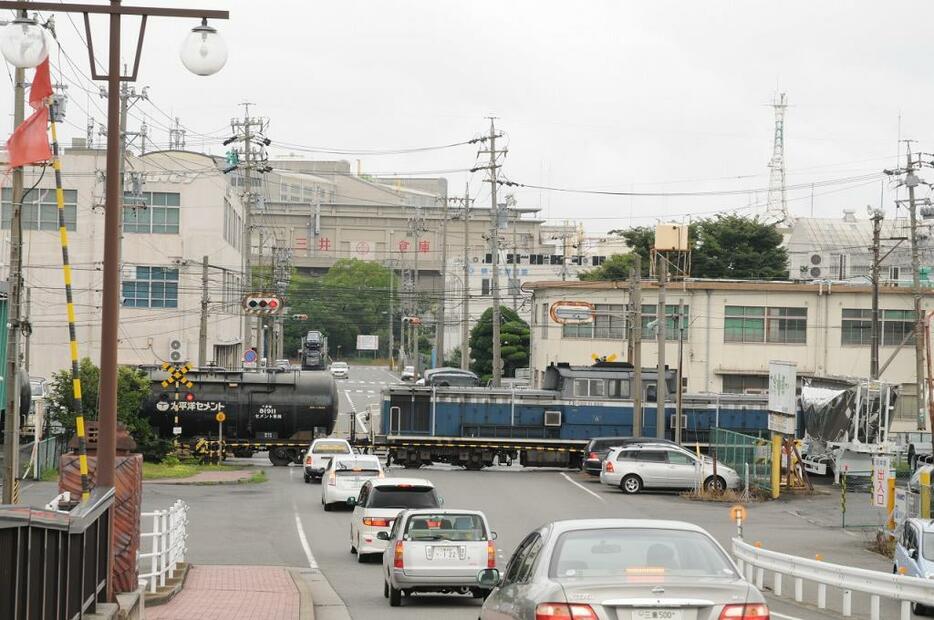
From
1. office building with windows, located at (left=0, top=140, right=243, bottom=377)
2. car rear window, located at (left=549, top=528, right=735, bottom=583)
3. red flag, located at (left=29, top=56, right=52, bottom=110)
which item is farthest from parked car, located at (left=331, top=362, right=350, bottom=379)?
car rear window, located at (left=549, top=528, right=735, bottom=583)

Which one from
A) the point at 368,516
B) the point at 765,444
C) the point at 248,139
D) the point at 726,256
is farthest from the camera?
the point at 726,256

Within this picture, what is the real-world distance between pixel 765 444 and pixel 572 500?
778cm

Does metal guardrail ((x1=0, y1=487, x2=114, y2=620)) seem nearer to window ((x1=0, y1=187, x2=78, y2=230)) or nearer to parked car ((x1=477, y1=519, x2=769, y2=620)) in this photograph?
parked car ((x1=477, y1=519, x2=769, y2=620))

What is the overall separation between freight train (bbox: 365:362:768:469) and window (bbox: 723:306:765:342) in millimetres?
17355

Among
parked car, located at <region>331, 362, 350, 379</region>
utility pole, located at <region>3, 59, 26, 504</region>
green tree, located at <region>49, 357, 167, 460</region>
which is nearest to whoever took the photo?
utility pole, located at <region>3, 59, 26, 504</region>

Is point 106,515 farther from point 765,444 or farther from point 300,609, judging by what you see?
point 765,444

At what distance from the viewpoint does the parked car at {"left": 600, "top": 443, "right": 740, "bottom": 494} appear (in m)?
43.1

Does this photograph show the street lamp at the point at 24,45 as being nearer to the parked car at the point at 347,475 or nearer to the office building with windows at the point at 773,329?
the parked car at the point at 347,475

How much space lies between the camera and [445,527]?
20.1 meters

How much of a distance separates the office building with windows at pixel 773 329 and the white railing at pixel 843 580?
4439cm

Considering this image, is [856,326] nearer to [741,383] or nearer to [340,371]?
[741,383]

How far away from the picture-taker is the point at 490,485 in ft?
147

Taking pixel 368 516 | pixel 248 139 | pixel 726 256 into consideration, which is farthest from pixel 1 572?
Answer: pixel 726 256

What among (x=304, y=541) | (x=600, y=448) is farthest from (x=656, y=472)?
(x=304, y=541)
